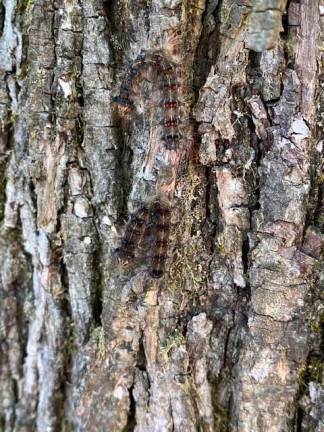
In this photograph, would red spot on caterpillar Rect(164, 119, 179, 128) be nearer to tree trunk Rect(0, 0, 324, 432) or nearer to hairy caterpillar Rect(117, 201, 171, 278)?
Answer: tree trunk Rect(0, 0, 324, 432)

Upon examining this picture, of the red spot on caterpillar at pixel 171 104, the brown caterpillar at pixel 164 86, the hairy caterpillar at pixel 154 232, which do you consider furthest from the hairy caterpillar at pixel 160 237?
the red spot on caterpillar at pixel 171 104

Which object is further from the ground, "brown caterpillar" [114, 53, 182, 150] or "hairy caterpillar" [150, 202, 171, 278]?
"brown caterpillar" [114, 53, 182, 150]

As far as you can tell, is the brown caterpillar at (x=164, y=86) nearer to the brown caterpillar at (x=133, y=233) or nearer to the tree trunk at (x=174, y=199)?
the tree trunk at (x=174, y=199)

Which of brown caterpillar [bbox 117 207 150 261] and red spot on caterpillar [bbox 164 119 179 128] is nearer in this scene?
red spot on caterpillar [bbox 164 119 179 128]

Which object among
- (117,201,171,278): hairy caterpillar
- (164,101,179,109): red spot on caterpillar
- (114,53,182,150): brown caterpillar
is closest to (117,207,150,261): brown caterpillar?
(117,201,171,278): hairy caterpillar

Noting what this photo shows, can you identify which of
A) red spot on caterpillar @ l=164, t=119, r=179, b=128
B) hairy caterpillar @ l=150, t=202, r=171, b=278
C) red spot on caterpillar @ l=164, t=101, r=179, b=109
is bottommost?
hairy caterpillar @ l=150, t=202, r=171, b=278

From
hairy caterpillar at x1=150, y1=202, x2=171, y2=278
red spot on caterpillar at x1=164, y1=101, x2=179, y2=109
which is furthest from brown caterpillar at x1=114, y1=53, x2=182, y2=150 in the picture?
hairy caterpillar at x1=150, y1=202, x2=171, y2=278

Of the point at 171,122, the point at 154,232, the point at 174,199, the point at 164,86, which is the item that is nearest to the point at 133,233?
the point at 154,232
